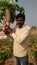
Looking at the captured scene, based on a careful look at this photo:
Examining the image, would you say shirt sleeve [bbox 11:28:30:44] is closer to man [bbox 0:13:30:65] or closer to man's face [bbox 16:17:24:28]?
man [bbox 0:13:30:65]

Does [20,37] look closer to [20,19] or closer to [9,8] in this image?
[20,19]

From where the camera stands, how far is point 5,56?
9.19 meters

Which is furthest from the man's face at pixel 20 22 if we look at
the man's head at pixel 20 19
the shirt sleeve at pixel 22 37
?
the shirt sleeve at pixel 22 37

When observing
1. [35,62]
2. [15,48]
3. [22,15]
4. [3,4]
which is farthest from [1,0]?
[35,62]

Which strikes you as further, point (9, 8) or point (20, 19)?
point (20, 19)

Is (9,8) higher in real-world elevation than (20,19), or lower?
higher

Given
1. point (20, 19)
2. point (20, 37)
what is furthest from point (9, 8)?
point (20, 37)

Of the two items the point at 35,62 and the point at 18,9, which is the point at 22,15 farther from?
the point at 35,62

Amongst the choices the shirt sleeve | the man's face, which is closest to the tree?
the man's face

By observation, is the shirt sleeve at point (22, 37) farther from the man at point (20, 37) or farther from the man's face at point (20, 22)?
the man's face at point (20, 22)

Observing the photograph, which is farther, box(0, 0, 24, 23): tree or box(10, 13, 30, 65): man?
box(10, 13, 30, 65): man

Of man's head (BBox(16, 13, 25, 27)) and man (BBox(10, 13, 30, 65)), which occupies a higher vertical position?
man's head (BBox(16, 13, 25, 27))

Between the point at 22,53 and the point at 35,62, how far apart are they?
5.38m

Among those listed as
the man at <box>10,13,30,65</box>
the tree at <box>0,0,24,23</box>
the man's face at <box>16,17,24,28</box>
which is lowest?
the man at <box>10,13,30,65</box>
